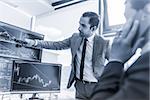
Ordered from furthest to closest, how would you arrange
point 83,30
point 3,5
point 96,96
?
1. point 3,5
2. point 83,30
3. point 96,96

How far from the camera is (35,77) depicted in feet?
6.33

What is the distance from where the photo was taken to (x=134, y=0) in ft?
1.69

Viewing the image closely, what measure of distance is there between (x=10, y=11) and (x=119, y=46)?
2.21 metres

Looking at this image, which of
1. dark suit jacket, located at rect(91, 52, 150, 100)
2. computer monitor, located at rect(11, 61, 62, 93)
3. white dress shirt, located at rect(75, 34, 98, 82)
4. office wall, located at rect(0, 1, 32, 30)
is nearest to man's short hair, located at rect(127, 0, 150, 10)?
dark suit jacket, located at rect(91, 52, 150, 100)

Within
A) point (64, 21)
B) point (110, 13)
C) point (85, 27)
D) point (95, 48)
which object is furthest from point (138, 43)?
point (64, 21)

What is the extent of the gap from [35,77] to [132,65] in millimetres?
1552

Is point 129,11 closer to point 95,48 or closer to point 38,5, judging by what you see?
point 95,48

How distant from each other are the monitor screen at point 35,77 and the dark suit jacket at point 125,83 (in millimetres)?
1426

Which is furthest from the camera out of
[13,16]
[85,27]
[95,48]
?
[13,16]

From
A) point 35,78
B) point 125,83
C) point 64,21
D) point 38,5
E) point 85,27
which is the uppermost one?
point 38,5

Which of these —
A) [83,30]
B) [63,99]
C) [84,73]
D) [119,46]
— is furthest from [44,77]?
[119,46]

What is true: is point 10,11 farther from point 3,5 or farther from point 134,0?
point 134,0

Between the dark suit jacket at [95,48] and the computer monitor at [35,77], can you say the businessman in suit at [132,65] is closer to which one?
the dark suit jacket at [95,48]

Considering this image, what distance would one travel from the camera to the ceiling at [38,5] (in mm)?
2473
